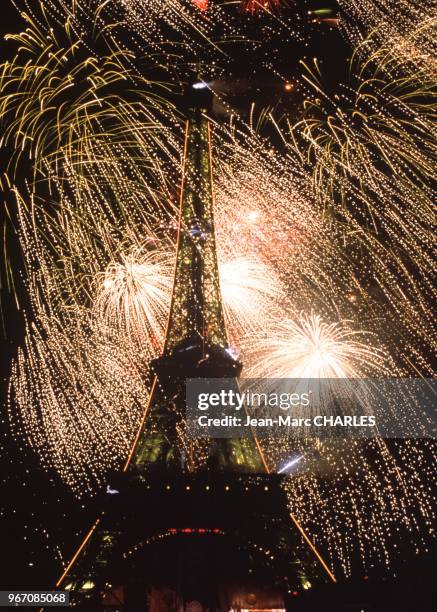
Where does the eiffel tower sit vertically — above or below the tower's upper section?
below

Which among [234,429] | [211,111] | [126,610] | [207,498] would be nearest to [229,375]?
[234,429]

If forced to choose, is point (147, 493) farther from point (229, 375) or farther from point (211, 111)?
point (211, 111)

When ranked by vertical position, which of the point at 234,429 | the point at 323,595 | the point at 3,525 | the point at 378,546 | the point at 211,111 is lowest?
the point at 323,595

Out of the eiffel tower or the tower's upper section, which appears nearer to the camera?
the eiffel tower

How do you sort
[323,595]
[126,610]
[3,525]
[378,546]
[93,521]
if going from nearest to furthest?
[323,595] < [126,610] < [93,521] < [3,525] < [378,546]

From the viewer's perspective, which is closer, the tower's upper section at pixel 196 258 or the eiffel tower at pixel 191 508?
the eiffel tower at pixel 191 508

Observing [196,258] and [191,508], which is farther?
[196,258]

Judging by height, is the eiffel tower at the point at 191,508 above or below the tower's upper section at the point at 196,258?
below

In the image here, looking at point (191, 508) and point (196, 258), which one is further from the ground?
point (196, 258)
